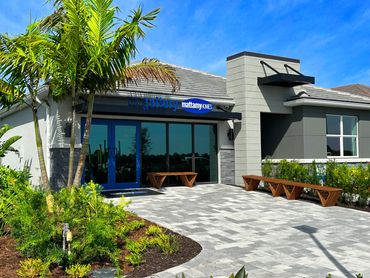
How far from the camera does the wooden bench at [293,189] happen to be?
11602mm

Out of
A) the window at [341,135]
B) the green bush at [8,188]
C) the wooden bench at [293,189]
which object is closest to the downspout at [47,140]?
the green bush at [8,188]

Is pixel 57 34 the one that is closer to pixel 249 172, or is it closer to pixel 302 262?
pixel 302 262

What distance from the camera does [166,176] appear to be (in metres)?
15.2

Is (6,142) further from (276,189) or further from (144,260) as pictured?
(276,189)

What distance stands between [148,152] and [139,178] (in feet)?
3.55

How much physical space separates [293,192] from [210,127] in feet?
16.3

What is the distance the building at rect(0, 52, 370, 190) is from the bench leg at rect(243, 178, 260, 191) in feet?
3.38

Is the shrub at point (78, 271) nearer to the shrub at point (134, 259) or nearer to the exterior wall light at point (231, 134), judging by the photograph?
the shrub at point (134, 259)

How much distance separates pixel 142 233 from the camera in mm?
7828

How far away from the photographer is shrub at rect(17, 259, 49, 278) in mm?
5387

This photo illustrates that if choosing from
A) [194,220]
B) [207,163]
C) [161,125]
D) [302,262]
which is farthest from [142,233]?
[207,163]

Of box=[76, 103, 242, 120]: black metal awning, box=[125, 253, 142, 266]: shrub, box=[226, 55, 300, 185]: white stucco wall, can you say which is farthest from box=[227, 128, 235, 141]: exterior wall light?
box=[125, 253, 142, 266]: shrub

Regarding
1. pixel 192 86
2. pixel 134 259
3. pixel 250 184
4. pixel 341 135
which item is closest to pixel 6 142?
pixel 134 259

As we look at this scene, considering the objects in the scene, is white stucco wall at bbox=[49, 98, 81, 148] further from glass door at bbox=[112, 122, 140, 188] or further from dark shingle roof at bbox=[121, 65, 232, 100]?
dark shingle roof at bbox=[121, 65, 232, 100]
